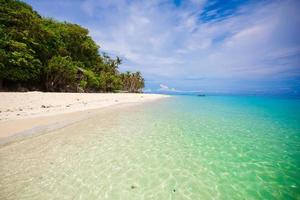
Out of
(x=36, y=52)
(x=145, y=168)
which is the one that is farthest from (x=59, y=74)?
(x=145, y=168)

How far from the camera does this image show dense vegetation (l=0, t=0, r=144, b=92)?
20655 mm

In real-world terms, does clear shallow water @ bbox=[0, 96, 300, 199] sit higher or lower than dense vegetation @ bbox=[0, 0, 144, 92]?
lower

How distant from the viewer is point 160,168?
4629 mm

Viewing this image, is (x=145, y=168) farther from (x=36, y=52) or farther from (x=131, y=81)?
(x=131, y=81)

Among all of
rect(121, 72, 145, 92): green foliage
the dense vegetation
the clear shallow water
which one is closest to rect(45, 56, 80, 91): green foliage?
the dense vegetation

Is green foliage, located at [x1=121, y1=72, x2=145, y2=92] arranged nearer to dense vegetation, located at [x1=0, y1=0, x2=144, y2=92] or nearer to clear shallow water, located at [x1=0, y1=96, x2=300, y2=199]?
dense vegetation, located at [x1=0, y1=0, x2=144, y2=92]

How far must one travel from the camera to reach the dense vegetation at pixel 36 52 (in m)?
20.7

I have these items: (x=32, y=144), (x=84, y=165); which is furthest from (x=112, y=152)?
(x=32, y=144)

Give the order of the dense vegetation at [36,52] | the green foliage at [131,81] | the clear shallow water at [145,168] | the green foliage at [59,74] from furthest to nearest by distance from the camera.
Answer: the green foliage at [131,81] < the green foliage at [59,74] < the dense vegetation at [36,52] < the clear shallow water at [145,168]

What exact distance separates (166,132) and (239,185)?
4756 millimetres

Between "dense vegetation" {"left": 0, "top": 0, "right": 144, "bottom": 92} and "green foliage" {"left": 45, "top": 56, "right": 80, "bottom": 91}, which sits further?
"green foliage" {"left": 45, "top": 56, "right": 80, "bottom": 91}

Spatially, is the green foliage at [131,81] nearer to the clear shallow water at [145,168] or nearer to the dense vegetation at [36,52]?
the dense vegetation at [36,52]

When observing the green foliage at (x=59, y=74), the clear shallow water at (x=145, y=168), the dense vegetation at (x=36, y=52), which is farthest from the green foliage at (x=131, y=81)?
the clear shallow water at (x=145, y=168)

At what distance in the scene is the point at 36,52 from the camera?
2669cm
